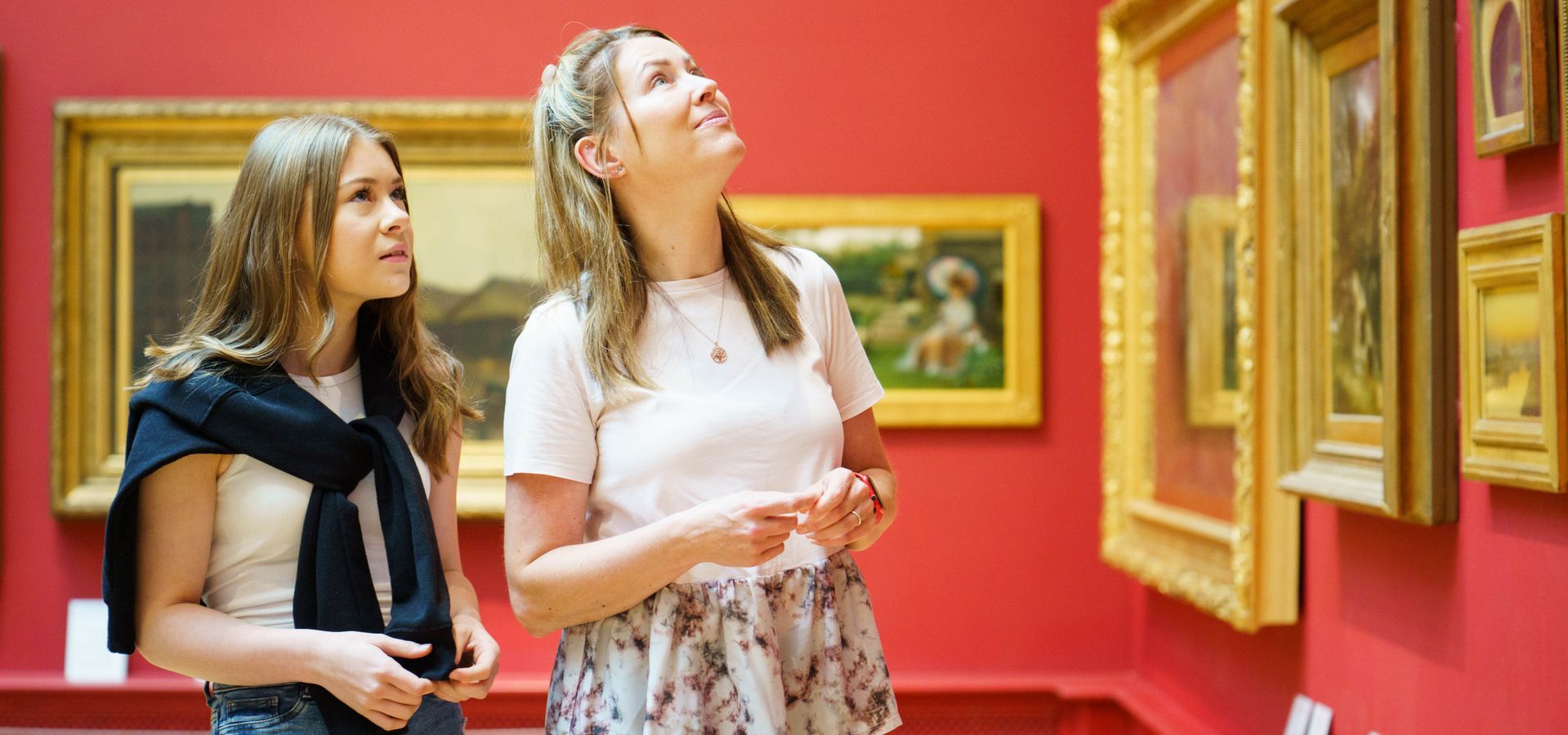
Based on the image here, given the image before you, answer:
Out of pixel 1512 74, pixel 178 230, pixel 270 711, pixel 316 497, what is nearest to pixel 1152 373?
pixel 1512 74

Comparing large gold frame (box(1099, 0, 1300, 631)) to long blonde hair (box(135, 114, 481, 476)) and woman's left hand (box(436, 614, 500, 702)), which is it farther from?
long blonde hair (box(135, 114, 481, 476))

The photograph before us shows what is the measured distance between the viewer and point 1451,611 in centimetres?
253

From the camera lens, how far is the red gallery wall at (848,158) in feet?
14.9

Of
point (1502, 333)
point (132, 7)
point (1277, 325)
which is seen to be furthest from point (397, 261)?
point (132, 7)

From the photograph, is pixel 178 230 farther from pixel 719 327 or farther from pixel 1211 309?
pixel 1211 309

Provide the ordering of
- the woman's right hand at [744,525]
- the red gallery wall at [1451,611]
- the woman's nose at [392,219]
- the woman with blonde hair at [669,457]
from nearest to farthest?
the woman's right hand at [744,525], the woman with blonde hair at [669,457], the woman's nose at [392,219], the red gallery wall at [1451,611]

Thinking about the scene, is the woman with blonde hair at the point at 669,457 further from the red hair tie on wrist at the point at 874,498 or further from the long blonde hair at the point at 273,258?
the long blonde hair at the point at 273,258

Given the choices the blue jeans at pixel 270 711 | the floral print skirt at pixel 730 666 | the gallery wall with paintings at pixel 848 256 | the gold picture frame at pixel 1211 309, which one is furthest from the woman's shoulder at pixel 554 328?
the gallery wall with paintings at pixel 848 256

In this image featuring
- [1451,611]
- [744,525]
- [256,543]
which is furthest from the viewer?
[1451,611]

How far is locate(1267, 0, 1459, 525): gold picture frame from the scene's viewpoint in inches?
97.6

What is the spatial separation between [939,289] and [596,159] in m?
2.78

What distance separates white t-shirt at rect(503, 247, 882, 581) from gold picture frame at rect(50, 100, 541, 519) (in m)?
2.68

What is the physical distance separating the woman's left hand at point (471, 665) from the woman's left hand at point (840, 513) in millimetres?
577

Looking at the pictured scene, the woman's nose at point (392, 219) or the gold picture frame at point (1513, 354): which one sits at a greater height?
the woman's nose at point (392, 219)
